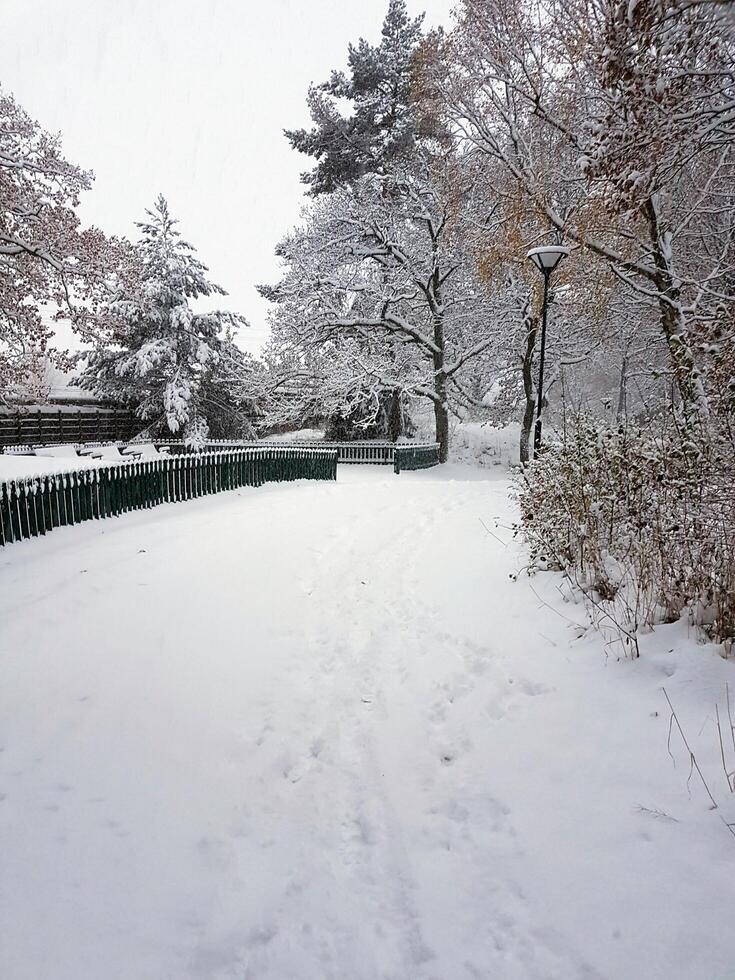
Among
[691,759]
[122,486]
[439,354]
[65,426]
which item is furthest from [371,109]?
[691,759]

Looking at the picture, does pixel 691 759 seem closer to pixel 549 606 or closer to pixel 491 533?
pixel 549 606

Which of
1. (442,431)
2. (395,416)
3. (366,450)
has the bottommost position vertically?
(366,450)

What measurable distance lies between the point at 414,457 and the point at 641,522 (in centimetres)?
1727

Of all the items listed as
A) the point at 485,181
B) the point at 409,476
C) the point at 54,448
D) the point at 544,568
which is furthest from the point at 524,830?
the point at 54,448

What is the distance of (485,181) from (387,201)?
21.7 feet

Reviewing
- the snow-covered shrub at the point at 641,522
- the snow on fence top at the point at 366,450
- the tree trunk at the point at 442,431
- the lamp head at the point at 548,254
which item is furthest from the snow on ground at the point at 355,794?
the tree trunk at the point at 442,431

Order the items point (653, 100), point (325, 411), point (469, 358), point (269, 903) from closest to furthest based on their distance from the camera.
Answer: point (269, 903) → point (653, 100) → point (469, 358) → point (325, 411)

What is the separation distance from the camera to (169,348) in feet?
82.7

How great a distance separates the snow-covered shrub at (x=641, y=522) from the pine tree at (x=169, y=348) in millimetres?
21203

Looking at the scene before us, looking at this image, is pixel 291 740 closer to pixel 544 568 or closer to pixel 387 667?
pixel 387 667

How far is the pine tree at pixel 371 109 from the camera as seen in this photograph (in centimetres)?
1984

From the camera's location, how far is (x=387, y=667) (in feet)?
14.4

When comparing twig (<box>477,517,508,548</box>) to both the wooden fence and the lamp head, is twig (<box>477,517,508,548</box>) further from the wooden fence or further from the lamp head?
the wooden fence

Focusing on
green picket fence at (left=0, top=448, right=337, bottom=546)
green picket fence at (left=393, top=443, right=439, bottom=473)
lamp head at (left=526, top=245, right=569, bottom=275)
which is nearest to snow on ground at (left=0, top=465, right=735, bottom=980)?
green picket fence at (left=0, top=448, right=337, bottom=546)
